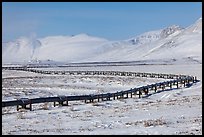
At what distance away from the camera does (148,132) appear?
1677 centimetres

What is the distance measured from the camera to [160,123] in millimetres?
19141

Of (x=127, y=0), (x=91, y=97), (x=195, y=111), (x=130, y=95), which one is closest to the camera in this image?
(x=127, y=0)

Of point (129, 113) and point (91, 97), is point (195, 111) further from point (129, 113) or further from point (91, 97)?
point (91, 97)

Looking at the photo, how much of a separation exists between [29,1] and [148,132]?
6.33 m

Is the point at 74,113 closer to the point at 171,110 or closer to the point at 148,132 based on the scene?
the point at 171,110

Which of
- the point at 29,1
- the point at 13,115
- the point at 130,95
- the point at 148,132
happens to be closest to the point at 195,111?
the point at 148,132

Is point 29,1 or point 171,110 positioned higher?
point 29,1

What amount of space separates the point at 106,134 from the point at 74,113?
8.42 meters

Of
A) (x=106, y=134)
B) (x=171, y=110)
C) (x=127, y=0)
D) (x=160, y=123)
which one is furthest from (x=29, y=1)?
(x=171, y=110)

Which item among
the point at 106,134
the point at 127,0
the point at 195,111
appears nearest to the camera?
the point at 127,0

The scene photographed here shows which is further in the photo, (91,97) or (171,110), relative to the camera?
(91,97)

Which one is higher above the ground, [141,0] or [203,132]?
[141,0]

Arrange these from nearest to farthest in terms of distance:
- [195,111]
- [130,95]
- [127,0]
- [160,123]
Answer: [127,0]
[160,123]
[195,111]
[130,95]

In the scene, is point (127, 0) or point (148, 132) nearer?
point (127, 0)
